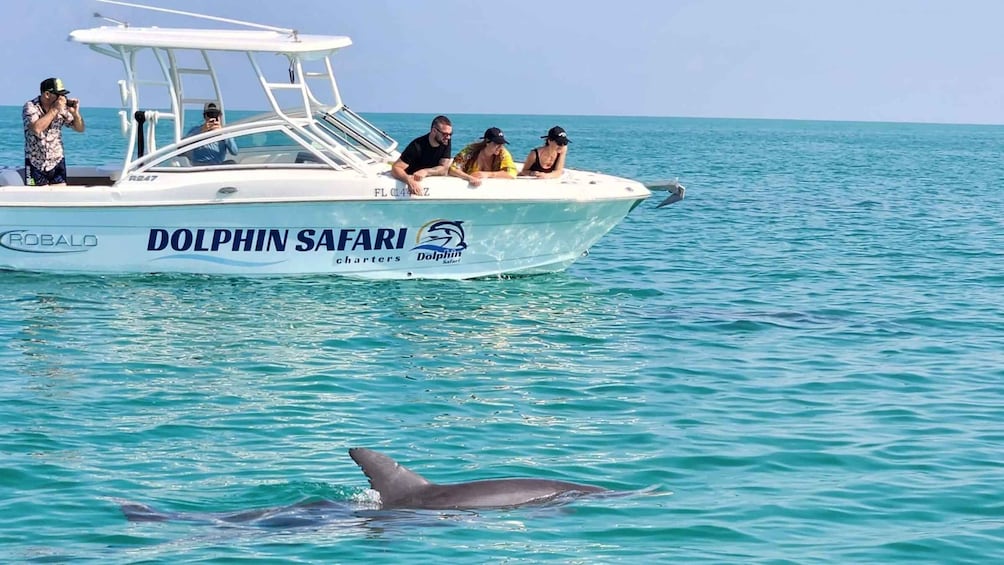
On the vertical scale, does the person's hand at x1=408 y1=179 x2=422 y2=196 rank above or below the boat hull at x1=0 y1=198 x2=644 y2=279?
above

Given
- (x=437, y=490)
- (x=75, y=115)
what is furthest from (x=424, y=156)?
(x=437, y=490)

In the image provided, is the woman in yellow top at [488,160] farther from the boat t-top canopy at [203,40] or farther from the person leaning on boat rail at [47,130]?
the person leaning on boat rail at [47,130]

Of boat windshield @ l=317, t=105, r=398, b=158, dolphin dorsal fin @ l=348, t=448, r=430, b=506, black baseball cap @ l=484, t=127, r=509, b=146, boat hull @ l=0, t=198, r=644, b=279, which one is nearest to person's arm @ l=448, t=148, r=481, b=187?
boat hull @ l=0, t=198, r=644, b=279

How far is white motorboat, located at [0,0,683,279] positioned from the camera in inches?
606

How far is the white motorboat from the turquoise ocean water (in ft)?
1.18

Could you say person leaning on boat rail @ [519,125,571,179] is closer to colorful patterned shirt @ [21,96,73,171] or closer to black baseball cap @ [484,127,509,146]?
black baseball cap @ [484,127,509,146]

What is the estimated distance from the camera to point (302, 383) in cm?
1148

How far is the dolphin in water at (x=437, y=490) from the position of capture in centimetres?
777

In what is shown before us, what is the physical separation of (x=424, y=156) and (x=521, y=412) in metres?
5.57

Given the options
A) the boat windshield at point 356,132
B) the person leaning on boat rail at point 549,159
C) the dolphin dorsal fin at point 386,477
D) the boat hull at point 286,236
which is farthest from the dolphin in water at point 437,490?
the boat windshield at point 356,132

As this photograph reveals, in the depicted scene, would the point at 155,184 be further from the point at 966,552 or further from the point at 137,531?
the point at 966,552

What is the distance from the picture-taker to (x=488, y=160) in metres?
16.4

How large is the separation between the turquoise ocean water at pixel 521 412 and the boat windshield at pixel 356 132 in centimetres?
181

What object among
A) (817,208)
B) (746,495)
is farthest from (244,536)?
(817,208)
